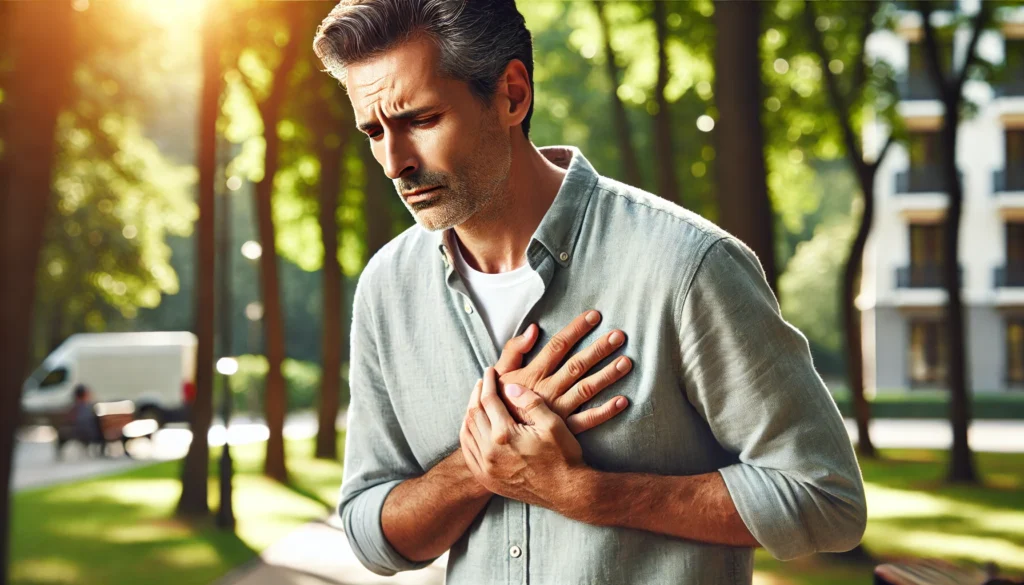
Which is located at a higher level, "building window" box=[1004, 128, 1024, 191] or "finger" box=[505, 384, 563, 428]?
"building window" box=[1004, 128, 1024, 191]

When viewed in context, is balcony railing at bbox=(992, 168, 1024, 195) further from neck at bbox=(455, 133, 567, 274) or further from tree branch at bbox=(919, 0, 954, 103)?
neck at bbox=(455, 133, 567, 274)

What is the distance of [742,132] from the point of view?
391 inches

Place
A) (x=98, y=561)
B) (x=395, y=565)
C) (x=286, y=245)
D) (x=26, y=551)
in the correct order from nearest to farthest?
(x=395, y=565) → (x=98, y=561) → (x=26, y=551) → (x=286, y=245)

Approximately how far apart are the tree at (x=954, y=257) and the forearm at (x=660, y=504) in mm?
16946

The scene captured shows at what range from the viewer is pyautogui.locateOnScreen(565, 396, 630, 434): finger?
7.11ft

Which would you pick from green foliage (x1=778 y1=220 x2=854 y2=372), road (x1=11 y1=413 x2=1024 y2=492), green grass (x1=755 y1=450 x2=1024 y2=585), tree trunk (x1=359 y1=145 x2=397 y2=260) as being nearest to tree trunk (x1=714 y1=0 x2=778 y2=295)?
green grass (x1=755 y1=450 x2=1024 y2=585)

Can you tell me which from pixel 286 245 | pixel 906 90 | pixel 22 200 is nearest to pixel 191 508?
pixel 22 200

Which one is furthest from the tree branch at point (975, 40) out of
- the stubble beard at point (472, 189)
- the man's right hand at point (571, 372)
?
the man's right hand at point (571, 372)

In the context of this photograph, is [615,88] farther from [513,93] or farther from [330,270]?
[513,93]

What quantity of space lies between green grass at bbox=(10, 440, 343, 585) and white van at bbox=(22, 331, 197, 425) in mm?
15056

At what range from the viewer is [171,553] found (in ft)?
42.5

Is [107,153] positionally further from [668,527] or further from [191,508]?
[668,527]

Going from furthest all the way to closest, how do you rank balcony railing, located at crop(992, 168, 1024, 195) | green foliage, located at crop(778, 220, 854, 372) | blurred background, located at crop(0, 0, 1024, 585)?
green foliage, located at crop(778, 220, 854, 372) < balcony railing, located at crop(992, 168, 1024, 195) < blurred background, located at crop(0, 0, 1024, 585)

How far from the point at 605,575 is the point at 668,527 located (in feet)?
0.47
